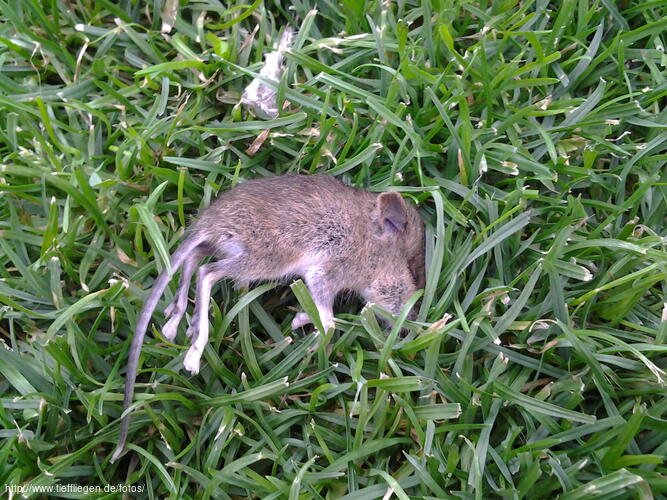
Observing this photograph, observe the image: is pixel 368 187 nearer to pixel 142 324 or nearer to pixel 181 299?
pixel 181 299

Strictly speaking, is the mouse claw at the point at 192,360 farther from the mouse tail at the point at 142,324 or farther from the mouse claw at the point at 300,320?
the mouse claw at the point at 300,320

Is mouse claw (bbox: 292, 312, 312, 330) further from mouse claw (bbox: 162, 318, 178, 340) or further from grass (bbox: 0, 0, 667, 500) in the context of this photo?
mouse claw (bbox: 162, 318, 178, 340)

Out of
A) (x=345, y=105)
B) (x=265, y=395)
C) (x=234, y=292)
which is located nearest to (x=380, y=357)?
(x=265, y=395)

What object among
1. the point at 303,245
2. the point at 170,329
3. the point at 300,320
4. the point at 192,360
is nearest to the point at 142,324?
the point at 170,329

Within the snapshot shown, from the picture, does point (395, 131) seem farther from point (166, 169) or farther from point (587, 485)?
point (587, 485)

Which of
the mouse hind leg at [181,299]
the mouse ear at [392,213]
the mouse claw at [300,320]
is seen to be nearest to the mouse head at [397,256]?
the mouse ear at [392,213]

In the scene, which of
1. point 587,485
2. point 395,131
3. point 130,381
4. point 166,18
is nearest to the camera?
point 587,485

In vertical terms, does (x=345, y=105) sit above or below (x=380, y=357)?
above
